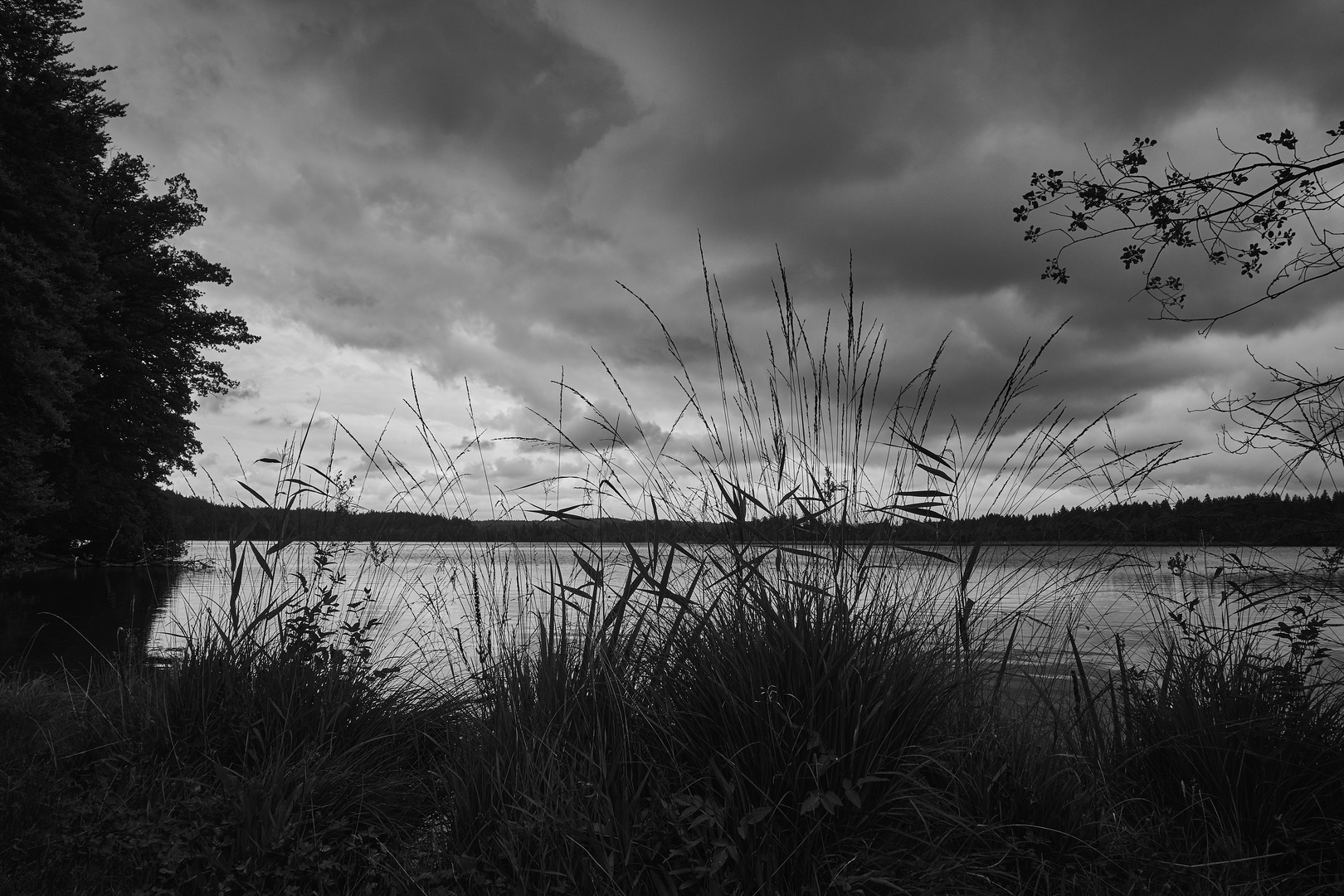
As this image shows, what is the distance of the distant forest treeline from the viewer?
3.12m

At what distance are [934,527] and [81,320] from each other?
23962 mm

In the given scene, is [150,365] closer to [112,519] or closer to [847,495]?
[112,519]

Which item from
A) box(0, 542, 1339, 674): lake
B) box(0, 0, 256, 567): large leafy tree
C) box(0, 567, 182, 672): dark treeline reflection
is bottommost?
box(0, 567, 182, 672): dark treeline reflection

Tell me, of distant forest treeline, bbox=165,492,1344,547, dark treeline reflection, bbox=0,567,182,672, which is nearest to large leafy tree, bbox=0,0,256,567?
dark treeline reflection, bbox=0,567,182,672

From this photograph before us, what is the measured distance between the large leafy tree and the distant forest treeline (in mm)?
13291

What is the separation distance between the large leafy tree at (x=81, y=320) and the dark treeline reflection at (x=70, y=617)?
122cm

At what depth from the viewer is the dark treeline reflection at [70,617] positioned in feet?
23.9

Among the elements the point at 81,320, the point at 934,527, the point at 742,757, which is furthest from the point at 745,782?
the point at 81,320

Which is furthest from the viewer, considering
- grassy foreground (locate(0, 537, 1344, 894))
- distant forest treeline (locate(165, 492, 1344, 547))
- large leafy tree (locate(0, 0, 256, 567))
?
large leafy tree (locate(0, 0, 256, 567))

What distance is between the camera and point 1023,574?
396 centimetres

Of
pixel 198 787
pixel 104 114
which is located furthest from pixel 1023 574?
pixel 104 114

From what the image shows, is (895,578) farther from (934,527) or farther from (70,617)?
(70,617)

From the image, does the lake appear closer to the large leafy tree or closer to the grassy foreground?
the grassy foreground

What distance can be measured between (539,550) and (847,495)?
7.07 feet
